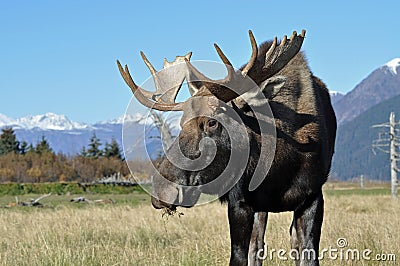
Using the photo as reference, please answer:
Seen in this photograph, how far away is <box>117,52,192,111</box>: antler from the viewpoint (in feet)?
25.0

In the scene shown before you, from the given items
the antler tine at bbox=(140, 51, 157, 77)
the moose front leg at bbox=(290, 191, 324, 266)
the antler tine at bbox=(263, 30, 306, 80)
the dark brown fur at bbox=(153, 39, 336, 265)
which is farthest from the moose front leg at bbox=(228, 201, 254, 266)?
the antler tine at bbox=(140, 51, 157, 77)

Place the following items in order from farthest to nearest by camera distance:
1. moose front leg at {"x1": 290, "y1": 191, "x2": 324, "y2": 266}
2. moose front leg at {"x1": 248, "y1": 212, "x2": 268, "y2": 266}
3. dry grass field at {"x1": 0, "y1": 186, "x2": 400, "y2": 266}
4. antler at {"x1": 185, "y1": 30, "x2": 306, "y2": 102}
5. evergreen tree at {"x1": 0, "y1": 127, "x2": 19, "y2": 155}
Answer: evergreen tree at {"x1": 0, "y1": 127, "x2": 19, "y2": 155} → dry grass field at {"x1": 0, "y1": 186, "x2": 400, "y2": 266} → moose front leg at {"x1": 248, "y1": 212, "x2": 268, "y2": 266} → moose front leg at {"x1": 290, "y1": 191, "x2": 324, "y2": 266} → antler at {"x1": 185, "y1": 30, "x2": 306, "y2": 102}

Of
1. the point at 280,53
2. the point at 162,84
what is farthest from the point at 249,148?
the point at 162,84

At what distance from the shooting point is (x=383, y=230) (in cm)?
1041

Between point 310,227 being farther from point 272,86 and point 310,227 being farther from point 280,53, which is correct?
point 280,53

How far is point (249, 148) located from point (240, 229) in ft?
3.01

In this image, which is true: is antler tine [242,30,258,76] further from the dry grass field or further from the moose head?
the dry grass field

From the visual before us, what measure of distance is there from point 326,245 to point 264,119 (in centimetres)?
342

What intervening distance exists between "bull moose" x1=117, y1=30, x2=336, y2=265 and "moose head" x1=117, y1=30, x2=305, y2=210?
0.03ft

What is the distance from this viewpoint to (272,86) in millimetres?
Result: 7207

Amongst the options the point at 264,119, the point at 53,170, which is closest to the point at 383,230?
the point at 264,119

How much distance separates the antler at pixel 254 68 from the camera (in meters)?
6.85

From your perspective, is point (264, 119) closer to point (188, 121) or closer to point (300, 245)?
point (188, 121)

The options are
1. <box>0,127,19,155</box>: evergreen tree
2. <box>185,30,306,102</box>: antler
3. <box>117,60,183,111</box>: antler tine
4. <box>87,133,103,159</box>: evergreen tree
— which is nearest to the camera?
<box>185,30,306,102</box>: antler
